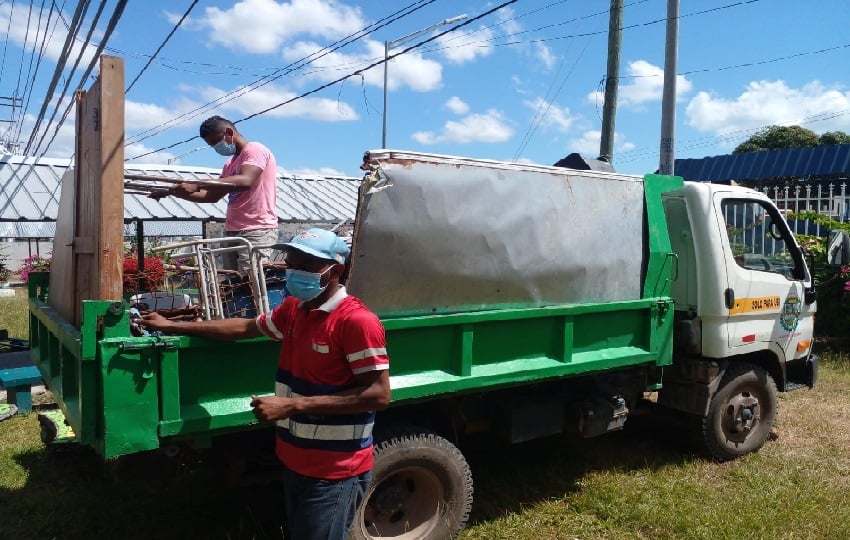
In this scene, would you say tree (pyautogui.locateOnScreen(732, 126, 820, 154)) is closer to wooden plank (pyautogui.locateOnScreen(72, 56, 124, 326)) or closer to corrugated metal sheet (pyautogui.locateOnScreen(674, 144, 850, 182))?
corrugated metal sheet (pyautogui.locateOnScreen(674, 144, 850, 182))

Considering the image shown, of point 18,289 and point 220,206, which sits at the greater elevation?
point 220,206

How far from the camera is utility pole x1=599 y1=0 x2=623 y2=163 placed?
29.3 feet

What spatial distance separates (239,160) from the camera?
13.5ft

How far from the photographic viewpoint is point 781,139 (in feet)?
105

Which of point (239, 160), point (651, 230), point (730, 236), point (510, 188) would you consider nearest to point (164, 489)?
point (239, 160)

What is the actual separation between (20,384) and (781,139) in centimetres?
3388

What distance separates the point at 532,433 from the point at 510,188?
1.51 metres

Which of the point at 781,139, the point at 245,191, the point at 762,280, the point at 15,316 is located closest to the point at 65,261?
the point at 245,191

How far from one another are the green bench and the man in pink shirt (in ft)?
9.99

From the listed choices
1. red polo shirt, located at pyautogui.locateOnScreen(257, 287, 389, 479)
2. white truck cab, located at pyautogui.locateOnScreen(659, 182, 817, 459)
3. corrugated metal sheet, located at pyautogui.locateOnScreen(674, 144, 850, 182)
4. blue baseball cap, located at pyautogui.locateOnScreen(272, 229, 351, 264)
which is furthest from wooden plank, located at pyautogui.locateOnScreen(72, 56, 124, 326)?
corrugated metal sheet, located at pyautogui.locateOnScreen(674, 144, 850, 182)

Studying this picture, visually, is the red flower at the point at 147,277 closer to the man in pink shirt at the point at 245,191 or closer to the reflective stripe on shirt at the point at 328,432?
the man in pink shirt at the point at 245,191

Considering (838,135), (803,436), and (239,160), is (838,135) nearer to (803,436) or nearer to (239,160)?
(803,436)

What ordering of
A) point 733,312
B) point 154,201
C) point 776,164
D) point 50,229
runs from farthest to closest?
point 50,229, point 154,201, point 776,164, point 733,312

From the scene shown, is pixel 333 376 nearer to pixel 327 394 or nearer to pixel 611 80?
pixel 327 394
